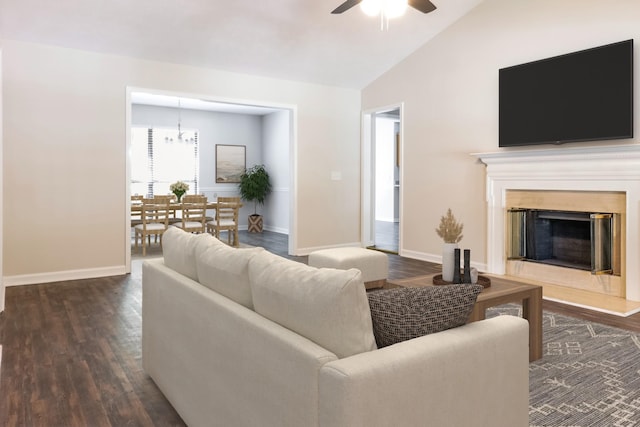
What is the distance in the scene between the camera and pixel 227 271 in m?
1.97

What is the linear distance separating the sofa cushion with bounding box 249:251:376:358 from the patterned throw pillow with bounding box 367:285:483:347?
9cm

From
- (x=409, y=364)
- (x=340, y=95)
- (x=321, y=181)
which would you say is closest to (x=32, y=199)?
(x=321, y=181)

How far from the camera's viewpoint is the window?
9930 mm

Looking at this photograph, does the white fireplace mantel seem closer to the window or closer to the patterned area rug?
the patterned area rug

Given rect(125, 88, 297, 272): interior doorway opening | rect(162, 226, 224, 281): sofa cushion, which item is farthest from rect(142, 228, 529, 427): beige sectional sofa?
rect(125, 88, 297, 272): interior doorway opening

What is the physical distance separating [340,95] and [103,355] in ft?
18.2

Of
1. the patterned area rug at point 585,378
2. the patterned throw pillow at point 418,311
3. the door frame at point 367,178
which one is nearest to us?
the patterned throw pillow at point 418,311

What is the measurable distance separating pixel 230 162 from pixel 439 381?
9.95 metres

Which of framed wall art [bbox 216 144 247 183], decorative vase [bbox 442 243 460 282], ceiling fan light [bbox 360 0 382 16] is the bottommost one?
decorative vase [bbox 442 243 460 282]

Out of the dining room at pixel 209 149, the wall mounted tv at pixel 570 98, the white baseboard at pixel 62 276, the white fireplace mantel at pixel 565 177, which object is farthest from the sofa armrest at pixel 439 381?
the dining room at pixel 209 149

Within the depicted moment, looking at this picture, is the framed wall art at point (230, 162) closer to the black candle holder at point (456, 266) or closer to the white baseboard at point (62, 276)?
the white baseboard at point (62, 276)

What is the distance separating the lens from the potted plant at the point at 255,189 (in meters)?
10.5

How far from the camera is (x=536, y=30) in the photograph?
5.19 m

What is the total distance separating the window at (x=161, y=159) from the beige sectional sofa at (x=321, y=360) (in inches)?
339
